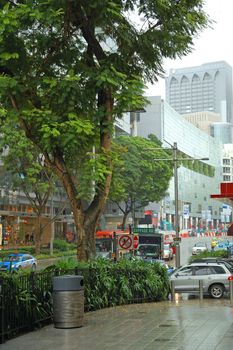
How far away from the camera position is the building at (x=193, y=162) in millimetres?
120500

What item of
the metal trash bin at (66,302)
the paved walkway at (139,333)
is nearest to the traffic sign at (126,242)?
the paved walkway at (139,333)

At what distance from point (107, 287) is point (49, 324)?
11.5 ft

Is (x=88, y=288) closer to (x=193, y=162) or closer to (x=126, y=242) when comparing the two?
(x=126, y=242)

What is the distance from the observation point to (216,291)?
23047 mm

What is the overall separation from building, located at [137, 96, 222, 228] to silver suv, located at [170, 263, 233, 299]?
8138cm

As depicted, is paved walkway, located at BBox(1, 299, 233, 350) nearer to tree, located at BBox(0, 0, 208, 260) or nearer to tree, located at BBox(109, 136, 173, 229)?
tree, located at BBox(0, 0, 208, 260)

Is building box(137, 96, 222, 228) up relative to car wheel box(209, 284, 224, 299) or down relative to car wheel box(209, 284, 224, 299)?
up

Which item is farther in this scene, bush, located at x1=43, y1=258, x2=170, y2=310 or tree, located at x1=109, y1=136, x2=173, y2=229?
tree, located at x1=109, y1=136, x2=173, y2=229

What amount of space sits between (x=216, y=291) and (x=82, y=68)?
1205 centimetres

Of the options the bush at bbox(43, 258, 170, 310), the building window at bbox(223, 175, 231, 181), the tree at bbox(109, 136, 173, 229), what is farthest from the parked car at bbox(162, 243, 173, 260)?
the building window at bbox(223, 175, 231, 181)

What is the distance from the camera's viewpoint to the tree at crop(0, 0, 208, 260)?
14039 mm

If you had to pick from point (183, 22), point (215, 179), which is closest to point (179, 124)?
point (215, 179)

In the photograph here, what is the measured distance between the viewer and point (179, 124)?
13938 centimetres

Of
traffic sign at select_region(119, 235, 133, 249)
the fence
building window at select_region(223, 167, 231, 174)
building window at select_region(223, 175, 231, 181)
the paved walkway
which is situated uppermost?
building window at select_region(223, 167, 231, 174)
